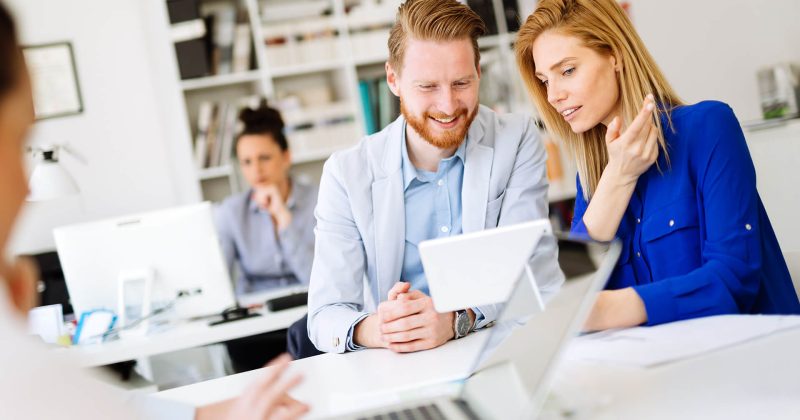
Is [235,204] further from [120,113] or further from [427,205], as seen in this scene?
[427,205]

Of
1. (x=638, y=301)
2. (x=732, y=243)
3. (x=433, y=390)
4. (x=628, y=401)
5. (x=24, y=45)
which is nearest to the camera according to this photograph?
(x=24, y=45)

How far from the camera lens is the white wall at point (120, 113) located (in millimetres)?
4410

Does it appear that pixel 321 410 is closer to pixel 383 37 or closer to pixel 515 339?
pixel 515 339

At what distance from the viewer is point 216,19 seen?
14.5 feet

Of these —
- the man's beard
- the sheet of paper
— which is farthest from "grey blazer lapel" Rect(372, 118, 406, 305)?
the sheet of paper

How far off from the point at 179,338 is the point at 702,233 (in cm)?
175

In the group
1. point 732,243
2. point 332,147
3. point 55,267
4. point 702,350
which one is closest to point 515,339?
point 702,350

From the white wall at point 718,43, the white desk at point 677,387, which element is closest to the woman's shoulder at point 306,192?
the white wall at point 718,43

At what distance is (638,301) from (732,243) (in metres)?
0.26

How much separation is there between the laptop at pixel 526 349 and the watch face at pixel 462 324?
0.43 meters

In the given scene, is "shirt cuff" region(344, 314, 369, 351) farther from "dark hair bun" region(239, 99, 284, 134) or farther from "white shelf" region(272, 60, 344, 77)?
"white shelf" region(272, 60, 344, 77)

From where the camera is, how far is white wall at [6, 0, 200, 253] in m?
4.41

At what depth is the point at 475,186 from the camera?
76.2 inches

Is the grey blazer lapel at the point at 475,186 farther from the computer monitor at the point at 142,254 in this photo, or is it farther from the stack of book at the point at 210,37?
the stack of book at the point at 210,37
